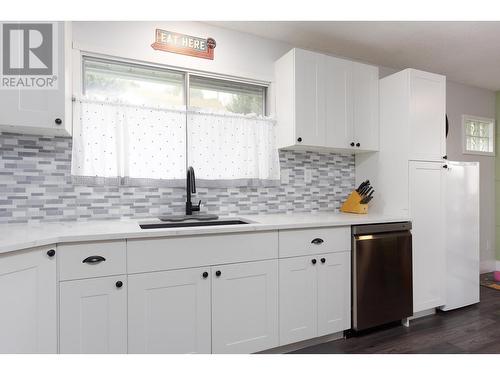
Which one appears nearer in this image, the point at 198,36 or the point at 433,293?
the point at 198,36

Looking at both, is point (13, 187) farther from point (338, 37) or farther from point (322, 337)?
point (338, 37)

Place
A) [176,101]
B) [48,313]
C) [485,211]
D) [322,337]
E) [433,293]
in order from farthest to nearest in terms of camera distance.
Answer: [485,211], [433,293], [176,101], [322,337], [48,313]

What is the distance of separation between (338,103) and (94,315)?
2.39 meters

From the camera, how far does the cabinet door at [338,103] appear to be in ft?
8.67

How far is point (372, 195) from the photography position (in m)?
2.94

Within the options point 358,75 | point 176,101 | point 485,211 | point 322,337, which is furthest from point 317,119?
point 485,211

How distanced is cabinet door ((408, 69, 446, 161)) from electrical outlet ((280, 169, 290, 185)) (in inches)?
41.7

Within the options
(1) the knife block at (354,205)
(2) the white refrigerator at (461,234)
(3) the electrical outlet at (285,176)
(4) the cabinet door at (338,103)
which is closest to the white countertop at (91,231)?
(1) the knife block at (354,205)

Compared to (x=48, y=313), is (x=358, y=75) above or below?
above

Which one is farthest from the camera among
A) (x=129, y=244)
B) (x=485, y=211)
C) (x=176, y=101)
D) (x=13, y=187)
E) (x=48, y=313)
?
(x=485, y=211)

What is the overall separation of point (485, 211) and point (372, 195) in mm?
2492

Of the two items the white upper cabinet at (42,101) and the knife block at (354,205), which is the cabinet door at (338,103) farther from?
the white upper cabinet at (42,101)

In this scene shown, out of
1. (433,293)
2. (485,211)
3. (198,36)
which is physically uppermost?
(198,36)

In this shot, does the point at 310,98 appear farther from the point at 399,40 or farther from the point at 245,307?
the point at 245,307
